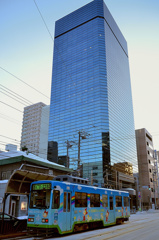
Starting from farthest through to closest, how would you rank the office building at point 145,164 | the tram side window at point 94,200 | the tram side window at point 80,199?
1. the office building at point 145,164
2. the tram side window at point 94,200
3. the tram side window at point 80,199

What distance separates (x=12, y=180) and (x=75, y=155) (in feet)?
255

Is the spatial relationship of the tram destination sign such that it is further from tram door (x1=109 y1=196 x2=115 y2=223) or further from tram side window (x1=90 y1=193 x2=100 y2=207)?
tram door (x1=109 y1=196 x2=115 y2=223)

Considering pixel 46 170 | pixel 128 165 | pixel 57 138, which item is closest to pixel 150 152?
pixel 128 165

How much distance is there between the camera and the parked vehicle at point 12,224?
12275 mm

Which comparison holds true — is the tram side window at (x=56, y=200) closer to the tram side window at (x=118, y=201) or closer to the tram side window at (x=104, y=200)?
the tram side window at (x=104, y=200)

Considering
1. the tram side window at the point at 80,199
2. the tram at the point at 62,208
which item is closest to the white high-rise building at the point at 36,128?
the tram at the point at 62,208

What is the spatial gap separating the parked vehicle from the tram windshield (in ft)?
5.66

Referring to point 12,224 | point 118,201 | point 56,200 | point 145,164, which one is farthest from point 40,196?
point 145,164

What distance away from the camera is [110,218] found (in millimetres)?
17281

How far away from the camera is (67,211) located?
12.4 metres

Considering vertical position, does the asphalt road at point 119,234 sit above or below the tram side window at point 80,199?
below

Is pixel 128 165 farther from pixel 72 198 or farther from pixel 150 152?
pixel 72 198

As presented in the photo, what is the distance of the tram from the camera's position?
11.5m

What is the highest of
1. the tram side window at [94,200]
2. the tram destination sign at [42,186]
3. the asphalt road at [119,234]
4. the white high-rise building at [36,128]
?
the white high-rise building at [36,128]
